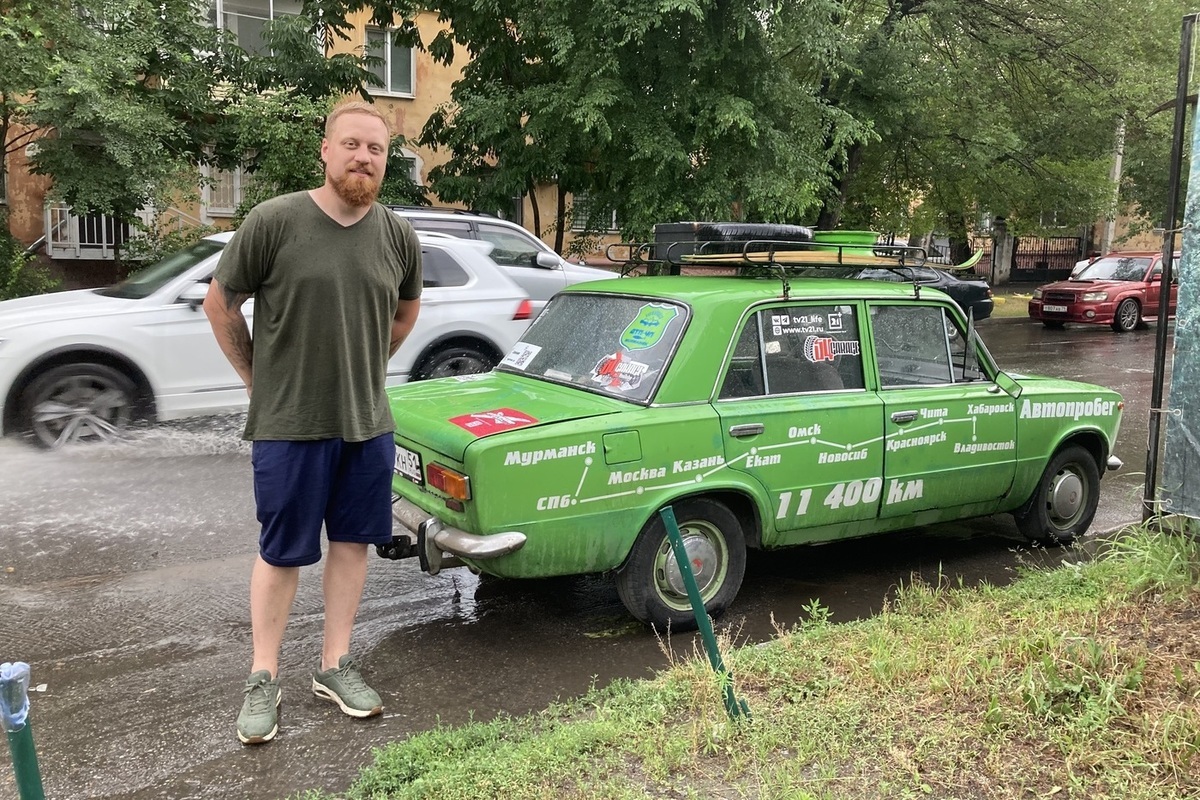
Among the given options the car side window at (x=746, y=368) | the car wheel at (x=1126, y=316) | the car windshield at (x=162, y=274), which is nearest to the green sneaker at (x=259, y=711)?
the car side window at (x=746, y=368)

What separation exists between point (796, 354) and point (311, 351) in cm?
251

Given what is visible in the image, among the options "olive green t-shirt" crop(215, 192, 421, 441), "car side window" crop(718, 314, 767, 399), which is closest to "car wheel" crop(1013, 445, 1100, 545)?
"car side window" crop(718, 314, 767, 399)

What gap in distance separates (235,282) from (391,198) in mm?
13668

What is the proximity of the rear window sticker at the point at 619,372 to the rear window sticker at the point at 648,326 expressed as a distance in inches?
3.3

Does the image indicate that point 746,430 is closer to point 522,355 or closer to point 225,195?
point 522,355

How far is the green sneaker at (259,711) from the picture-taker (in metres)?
3.51

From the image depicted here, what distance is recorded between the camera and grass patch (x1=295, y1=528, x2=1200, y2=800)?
303 centimetres

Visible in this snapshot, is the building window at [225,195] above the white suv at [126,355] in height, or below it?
above

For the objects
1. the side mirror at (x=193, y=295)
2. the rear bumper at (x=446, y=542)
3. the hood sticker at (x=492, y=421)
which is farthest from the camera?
the side mirror at (x=193, y=295)

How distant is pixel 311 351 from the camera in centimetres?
343

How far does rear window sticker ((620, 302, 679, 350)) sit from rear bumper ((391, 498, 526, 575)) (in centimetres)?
120

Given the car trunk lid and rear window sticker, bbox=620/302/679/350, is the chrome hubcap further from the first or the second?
the car trunk lid

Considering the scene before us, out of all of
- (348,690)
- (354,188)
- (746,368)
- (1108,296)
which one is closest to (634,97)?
(746,368)

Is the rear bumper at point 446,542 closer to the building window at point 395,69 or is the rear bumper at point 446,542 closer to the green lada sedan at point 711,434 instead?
the green lada sedan at point 711,434
